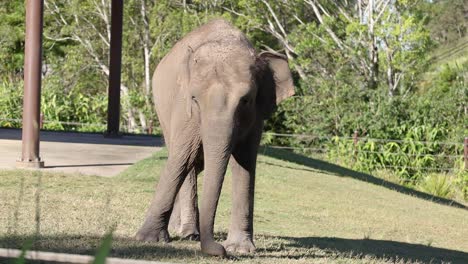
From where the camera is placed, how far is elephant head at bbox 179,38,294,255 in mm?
6719

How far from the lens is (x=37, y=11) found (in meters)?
13.5

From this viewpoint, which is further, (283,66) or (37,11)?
(37,11)

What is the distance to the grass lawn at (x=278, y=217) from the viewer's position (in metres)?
7.68

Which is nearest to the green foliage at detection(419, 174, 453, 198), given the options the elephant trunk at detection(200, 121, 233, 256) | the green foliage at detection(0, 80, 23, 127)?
the green foliage at detection(0, 80, 23, 127)

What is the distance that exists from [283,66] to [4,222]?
311 cm

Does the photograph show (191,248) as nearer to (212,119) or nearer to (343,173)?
(212,119)

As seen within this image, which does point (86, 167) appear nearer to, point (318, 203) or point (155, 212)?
point (318, 203)

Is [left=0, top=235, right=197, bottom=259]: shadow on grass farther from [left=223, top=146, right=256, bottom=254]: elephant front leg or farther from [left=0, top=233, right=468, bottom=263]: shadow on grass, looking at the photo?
[left=223, top=146, right=256, bottom=254]: elephant front leg

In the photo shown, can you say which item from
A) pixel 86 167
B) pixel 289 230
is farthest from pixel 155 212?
pixel 86 167

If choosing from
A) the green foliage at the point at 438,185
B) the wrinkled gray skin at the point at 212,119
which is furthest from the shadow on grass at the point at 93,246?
the green foliage at the point at 438,185

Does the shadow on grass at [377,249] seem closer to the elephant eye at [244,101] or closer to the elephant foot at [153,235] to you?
the elephant foot at [153,235]

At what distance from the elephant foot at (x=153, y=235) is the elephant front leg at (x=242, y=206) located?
0.50m

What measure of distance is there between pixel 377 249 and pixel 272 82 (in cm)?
374

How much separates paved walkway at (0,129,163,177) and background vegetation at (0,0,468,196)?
4.03 metres
